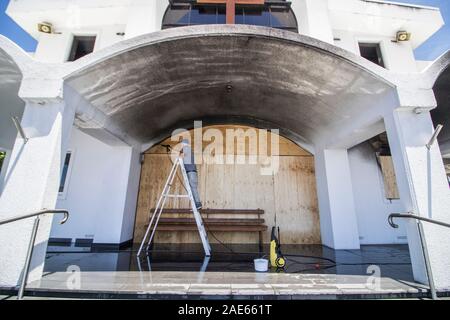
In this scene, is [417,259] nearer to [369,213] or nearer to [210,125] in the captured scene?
[369,213]

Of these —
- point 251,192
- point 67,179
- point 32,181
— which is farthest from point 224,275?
point 67,179

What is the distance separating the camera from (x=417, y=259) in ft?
9.45

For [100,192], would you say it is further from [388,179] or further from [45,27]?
[388,179]

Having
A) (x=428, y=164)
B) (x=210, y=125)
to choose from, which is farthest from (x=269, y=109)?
(x=428, y=164)

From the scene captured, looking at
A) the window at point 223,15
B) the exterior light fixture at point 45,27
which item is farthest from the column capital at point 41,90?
the exterior light fixture at point 45,27

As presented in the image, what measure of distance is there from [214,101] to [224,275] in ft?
13.5

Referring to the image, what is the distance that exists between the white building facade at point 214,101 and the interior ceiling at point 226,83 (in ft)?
0.09

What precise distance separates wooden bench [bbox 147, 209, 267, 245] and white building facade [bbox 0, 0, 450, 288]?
1079 millimetres

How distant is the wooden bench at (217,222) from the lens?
18.4 ft

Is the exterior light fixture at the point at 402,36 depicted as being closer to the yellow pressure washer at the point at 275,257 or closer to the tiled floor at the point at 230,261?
the tiled floor at the point at 230,261

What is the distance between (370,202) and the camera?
611 centimetres

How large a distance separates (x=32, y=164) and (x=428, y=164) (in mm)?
5663

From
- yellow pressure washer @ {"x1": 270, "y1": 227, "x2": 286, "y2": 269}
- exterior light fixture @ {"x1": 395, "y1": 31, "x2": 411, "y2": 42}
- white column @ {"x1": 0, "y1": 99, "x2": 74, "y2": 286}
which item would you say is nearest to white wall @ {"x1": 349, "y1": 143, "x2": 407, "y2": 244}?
exterior light fixture @ {"x1": 395, "y1": 31, "x2": 411, "y2": 42}

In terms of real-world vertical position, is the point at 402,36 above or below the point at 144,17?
below
